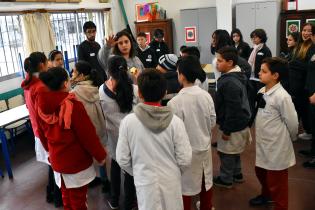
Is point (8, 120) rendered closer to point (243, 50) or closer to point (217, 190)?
point (217, 190)

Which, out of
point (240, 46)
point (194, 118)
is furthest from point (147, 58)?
point (194, 118)

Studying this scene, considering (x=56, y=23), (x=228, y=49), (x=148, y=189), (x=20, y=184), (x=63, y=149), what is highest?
(x=56, y=23)

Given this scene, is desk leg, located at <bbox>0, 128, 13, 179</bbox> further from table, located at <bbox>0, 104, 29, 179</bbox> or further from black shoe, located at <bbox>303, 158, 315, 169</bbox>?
black shoe, located at <bbox>303, 158, 315, 169</bbox>

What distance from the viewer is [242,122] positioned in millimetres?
2582

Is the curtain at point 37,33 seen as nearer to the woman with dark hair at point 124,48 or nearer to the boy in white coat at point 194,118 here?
the woman with dark hair at point 124,48

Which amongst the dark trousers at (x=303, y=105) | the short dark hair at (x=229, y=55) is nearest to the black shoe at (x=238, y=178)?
the short dark hair at (x=229, y=55)

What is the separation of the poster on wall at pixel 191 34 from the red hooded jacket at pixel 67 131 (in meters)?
5.86

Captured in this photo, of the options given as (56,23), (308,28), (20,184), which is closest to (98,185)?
(20,184)

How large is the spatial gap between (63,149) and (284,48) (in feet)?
20.3

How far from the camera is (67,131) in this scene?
6.56 ft

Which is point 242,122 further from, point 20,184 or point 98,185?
point 20,184

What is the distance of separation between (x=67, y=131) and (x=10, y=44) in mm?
4073

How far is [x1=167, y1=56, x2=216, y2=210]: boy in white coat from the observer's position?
2049 millimetres

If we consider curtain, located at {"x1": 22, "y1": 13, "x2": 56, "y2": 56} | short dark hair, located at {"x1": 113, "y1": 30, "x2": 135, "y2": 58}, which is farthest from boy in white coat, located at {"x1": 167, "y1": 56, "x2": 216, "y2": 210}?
curtain, located at {"x1": 22, "y1": 13, "x2": 56, "y2": 56}
